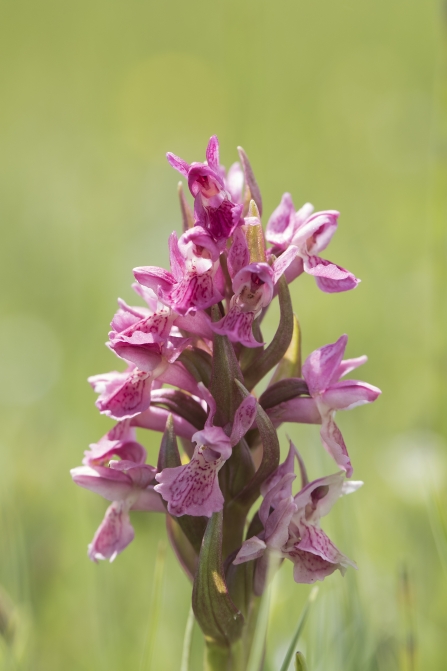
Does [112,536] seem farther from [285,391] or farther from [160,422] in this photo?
[285,391]

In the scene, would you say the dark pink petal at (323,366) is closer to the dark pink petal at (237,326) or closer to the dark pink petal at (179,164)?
the dark pink petal at (237,326)

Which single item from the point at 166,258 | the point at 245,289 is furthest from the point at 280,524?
the point at 166,258

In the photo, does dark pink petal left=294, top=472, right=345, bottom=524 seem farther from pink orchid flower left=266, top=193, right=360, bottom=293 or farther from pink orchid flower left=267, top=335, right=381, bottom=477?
pink orchid flower left=266, top=193, right=360, bottom=293

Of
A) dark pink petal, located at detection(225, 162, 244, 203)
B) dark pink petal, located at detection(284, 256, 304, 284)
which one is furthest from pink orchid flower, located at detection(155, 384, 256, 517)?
dark pink petal, located at detection(225, 162, 244, 203)

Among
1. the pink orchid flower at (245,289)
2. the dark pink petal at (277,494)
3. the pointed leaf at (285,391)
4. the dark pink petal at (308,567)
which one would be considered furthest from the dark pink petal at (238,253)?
the dark pink petal at (308,567)

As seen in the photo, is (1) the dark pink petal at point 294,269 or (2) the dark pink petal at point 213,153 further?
(1) the dark pink petal at point 294,269

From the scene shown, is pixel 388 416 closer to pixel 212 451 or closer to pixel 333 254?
pixel 333 254
